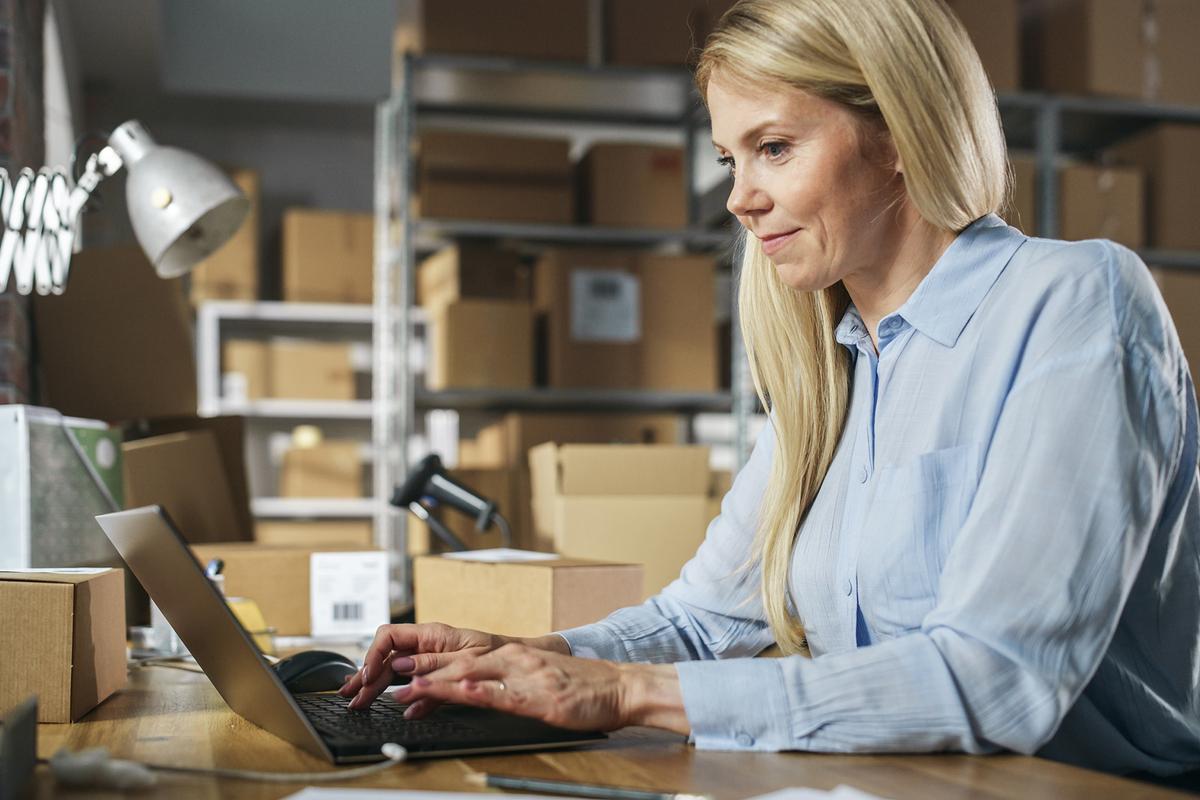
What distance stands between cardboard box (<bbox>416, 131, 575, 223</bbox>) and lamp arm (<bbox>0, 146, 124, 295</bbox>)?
1.69 m

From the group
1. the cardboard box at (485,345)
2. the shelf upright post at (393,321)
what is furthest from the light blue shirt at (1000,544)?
the cardboard box at (485,345)

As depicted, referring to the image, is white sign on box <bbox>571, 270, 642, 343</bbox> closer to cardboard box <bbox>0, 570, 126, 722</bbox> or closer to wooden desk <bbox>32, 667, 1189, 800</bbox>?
cardboard box <bbox>0, 570, 126, 722</bbox>

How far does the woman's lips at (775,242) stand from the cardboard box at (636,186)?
241cm

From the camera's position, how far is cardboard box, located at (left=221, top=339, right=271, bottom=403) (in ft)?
15.3

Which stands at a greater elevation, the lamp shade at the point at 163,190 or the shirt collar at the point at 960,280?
the lamp shade at the point at 163,190

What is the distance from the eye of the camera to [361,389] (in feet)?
16.5

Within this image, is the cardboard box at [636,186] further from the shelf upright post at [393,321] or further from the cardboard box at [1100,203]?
the cardboard box at [1100,203]

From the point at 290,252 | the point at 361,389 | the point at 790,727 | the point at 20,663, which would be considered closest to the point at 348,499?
the point at 361,389

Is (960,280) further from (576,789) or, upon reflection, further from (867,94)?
(576,789)

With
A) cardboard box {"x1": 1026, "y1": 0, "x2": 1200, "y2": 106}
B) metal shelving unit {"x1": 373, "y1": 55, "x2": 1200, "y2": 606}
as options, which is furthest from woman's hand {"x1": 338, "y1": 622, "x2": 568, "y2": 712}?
cardboard box {"x1": 1026, "y1": 0, "x2": 1200, "y2": 106}

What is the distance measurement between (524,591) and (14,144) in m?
1.12

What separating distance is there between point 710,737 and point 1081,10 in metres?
3.20

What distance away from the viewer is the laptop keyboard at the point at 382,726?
0.78m

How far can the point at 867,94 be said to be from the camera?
997 millimetres
